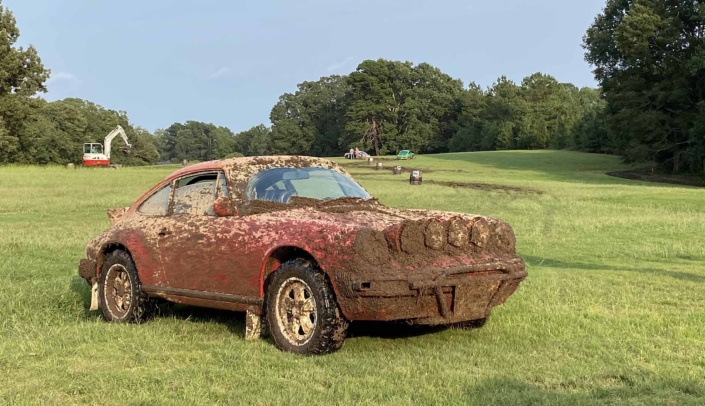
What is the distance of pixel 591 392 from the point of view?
184 inches

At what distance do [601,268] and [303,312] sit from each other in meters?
6.78

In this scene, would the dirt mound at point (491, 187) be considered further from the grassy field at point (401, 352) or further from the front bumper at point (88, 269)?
the front bumper at point (88, 269)

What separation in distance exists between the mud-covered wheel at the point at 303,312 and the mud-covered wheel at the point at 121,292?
1.82 m

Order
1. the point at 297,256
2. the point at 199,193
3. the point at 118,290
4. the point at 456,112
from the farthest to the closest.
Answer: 1. the point at 456,112
2. the point at 118,290
3. the point at 199,193
4. the point at 297,256

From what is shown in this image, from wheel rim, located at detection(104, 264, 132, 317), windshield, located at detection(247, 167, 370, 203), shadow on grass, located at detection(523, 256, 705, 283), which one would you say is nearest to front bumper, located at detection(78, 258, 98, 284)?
wheel rim, located at detection(104, 264, 132, 317)

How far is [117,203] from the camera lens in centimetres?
2480

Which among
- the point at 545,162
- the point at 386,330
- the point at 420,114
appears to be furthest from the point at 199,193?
the point at 420,114

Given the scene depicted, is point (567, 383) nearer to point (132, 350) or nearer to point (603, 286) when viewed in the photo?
point (132, 350)

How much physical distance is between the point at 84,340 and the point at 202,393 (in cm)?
216

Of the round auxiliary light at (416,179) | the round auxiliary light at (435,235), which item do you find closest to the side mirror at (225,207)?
the round auxiliary light at (435,235)

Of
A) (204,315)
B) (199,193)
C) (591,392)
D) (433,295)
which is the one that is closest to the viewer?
(591,392)

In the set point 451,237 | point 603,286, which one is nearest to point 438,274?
point 451,237

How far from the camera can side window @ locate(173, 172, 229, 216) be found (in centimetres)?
690

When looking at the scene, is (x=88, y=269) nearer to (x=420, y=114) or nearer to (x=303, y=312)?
(x=303, y=312)
